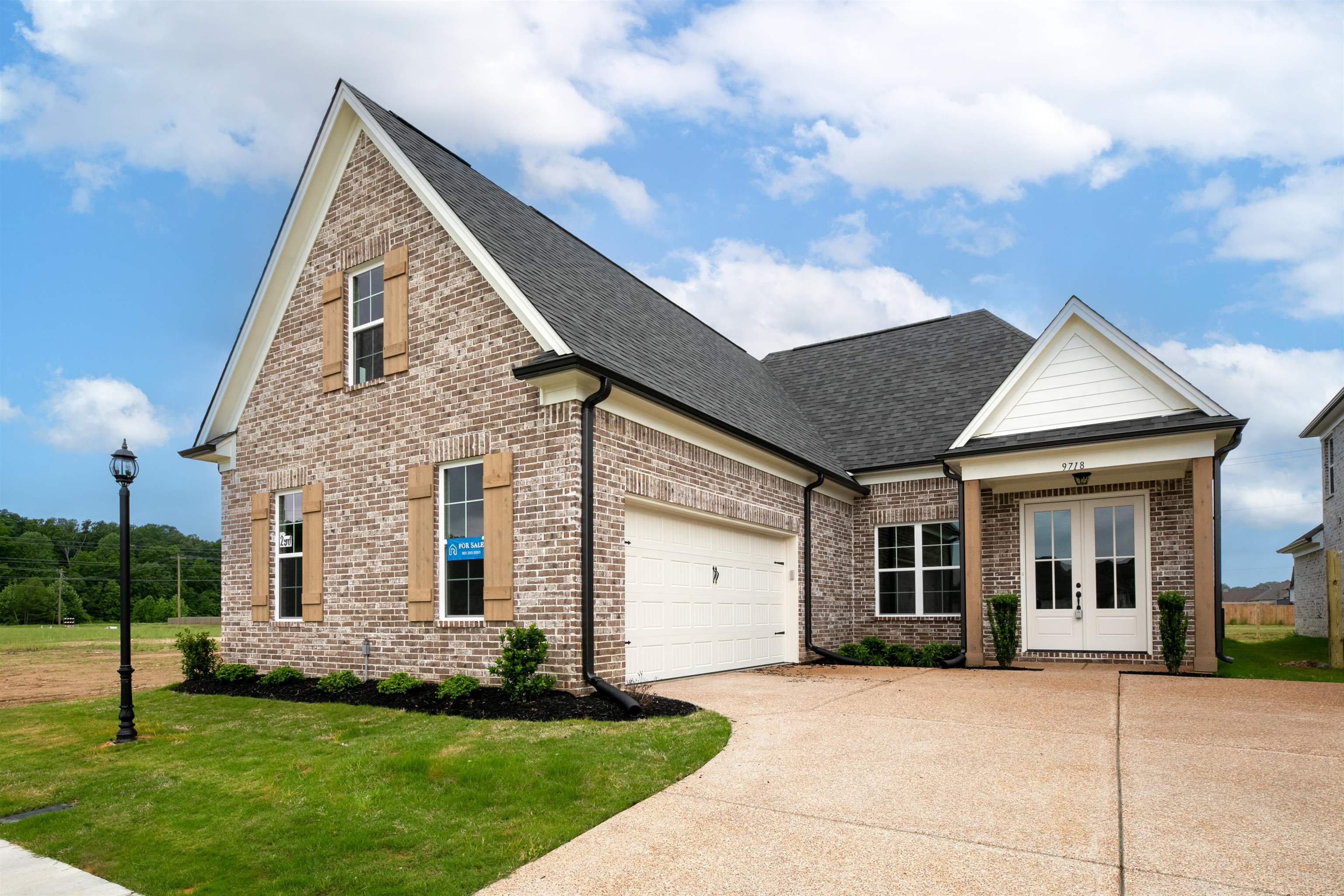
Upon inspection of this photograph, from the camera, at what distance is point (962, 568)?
14859mm

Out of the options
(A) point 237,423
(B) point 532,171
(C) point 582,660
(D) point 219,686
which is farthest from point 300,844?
(B) point 532,171

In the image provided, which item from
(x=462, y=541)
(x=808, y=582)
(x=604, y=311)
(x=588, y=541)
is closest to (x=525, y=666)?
(x=588, y=541)

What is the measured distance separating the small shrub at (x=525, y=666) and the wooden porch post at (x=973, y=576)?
779cm

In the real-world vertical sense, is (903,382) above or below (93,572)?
above

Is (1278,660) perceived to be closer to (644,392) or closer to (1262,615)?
(644,392)

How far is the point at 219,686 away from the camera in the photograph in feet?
41.5

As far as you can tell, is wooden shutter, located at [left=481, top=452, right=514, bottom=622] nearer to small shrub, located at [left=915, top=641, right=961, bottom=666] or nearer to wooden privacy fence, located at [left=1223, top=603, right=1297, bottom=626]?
small shrub, located at [left=915, top=641, right=961, bottom=666]

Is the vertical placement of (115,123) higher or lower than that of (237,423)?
higher

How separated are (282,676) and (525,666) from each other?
4.98 meters

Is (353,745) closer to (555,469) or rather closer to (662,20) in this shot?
(555,469)

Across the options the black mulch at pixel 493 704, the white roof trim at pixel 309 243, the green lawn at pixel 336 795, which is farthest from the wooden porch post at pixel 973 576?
the white roof trim at pixel 309 243

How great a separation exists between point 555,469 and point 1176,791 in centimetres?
664

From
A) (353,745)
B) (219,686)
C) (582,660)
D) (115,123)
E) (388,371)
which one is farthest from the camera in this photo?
(115,123)

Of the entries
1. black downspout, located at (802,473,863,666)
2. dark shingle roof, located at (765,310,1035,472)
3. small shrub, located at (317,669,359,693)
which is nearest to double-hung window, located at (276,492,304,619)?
small shrub, located at (317,669,359,693)
